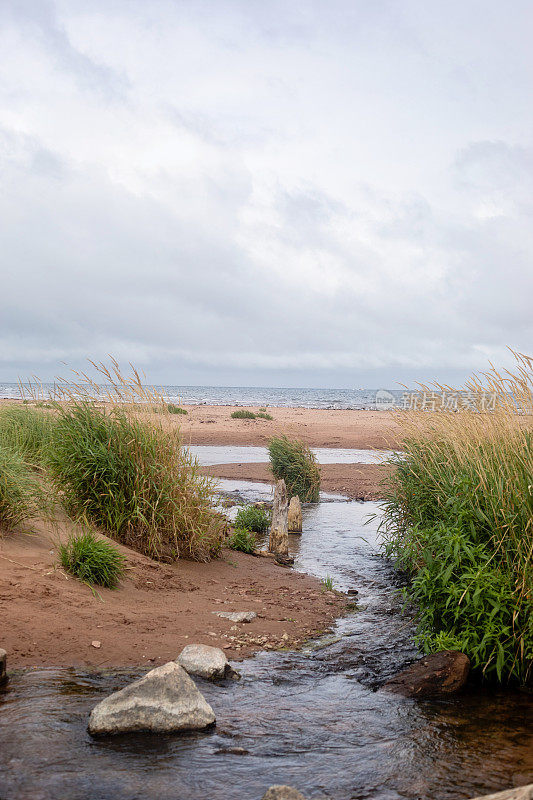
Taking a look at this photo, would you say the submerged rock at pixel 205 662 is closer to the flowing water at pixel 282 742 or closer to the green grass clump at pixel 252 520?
the flowing water at pixel 282 742

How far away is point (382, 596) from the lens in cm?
891

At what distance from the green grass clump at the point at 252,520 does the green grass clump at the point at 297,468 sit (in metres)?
3.35

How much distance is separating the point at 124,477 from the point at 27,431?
3.63 metres

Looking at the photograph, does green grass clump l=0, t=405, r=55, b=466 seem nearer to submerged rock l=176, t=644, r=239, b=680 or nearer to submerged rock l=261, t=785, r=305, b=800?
submerged rock l=176, t=644, r=239, b=680

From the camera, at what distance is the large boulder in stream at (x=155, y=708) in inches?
181

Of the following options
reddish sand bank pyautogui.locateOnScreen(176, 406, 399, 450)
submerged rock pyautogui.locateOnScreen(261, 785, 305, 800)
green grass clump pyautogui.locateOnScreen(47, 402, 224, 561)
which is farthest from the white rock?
reddish sand bank pyautogui.locateOnScreen(176, 406, 399, 450)

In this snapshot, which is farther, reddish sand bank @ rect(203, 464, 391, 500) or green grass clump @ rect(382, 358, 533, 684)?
reddish sand bank @ rect(203, 464, 391, 500)

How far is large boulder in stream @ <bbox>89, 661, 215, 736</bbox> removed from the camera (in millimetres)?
4602

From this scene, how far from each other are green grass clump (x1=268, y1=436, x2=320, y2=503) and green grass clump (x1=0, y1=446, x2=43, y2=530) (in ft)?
28.4

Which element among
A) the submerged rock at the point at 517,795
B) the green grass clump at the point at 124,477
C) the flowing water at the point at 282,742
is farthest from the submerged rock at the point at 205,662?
the submerged rock at the point at 517,795

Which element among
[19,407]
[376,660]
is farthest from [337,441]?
[376,660]

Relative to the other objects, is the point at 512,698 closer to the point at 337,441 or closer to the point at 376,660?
the point at 376,660

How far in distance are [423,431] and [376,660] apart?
12.9 ft

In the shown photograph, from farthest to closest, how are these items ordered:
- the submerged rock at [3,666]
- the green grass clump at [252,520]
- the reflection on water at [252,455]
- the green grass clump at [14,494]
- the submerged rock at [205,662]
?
the reflection on water at [252,455], the green grass clump at [252,520], the green grass clump at [14,494], the submerged rock at [205,662], the submerged rock at [3,666]
